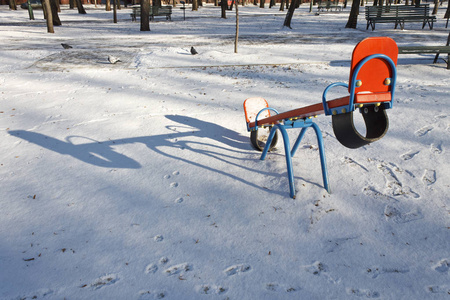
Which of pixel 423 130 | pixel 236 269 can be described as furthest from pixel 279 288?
pixel 423 130

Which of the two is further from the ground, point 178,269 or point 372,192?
point 372,192

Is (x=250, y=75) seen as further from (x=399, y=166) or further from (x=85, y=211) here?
(x=85, y=211)

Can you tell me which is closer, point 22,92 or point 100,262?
point 100,262

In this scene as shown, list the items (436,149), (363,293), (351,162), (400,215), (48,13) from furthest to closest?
(48,13) → (436,149) → (351,162) → (400,215) → (363,293)

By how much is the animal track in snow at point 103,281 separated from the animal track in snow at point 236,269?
0.80m

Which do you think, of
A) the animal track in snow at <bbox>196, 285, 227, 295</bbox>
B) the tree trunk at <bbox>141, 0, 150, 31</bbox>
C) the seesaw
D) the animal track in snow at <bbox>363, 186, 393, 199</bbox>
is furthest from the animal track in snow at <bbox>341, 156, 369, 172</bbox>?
the tree trunk at <bbox>141, 0, 150, 31</bbox>

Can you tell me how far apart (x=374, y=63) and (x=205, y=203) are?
6.29 feet

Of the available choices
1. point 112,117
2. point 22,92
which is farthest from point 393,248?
point 22,92

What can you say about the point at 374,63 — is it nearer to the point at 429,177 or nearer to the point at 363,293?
the point at 363,293

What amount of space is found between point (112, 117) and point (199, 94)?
1895 mm

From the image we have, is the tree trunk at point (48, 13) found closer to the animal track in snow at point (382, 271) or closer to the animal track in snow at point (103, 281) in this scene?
the animal track in snow at point (103, 281)

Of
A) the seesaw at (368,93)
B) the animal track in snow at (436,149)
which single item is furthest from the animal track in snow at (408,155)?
the seesaw at (368,93)

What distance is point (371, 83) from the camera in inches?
92.0

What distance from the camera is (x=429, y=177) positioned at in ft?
11.1
